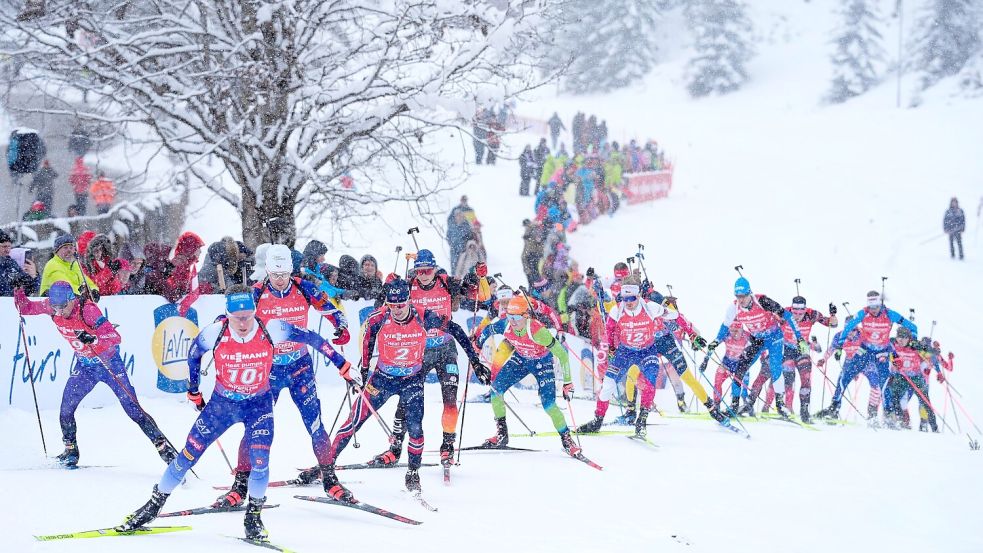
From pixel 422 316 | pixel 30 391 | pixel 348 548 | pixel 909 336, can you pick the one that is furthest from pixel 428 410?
pixel 909 336

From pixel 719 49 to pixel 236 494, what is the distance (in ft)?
177

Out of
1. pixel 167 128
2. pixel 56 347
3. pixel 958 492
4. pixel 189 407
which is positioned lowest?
pixel 958 492

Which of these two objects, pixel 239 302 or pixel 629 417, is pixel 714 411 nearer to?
pixel 629 417

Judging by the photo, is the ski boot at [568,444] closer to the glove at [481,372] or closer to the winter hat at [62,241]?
the glove at [481,372]

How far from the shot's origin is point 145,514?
5922 millimetres

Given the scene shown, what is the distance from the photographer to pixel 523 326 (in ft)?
31.9

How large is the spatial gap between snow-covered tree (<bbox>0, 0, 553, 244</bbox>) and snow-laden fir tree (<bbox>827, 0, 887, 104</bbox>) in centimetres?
4440

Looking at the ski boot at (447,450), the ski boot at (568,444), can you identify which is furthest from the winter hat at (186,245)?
the ski boot at (568,444)

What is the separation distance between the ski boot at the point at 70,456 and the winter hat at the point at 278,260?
242 centimetres

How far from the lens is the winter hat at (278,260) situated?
742 cm

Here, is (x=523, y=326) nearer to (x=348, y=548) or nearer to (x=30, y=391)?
(x=348, y=548)

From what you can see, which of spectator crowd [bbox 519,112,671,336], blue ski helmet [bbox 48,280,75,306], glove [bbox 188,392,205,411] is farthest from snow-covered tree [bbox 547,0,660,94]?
glove [bbox 188,392,205,411]

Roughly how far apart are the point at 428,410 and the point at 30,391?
486 centimetres

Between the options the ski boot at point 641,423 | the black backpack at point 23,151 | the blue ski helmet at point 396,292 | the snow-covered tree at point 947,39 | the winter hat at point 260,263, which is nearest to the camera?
the blue ski helmet at point 396,292
